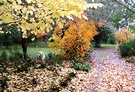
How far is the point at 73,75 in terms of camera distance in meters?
9.05

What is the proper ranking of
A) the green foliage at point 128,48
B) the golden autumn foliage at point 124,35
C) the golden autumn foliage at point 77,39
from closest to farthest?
1. the golden autumn foliage at point 77,39
2. the green foliage at point 128,48
3. the golden autumn foliage at point 124,35

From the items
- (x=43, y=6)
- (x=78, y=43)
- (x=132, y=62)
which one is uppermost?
(x=43, y=6)

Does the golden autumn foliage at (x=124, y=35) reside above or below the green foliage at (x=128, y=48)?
above

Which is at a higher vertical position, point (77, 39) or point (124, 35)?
point (77, 39)

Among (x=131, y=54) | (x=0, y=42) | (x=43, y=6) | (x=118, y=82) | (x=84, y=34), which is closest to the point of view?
(x=43, y=6)

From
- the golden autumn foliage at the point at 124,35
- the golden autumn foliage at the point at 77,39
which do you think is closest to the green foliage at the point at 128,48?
the golden autumn foliage at the point at 77,39

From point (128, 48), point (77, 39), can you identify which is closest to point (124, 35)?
point (128, 48)

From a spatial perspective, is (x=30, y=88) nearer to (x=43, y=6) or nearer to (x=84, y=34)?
(x=43, y=6)

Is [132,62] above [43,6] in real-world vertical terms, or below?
below

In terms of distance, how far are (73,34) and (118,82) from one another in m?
6.88

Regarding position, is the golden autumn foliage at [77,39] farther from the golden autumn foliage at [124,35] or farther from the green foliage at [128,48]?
the golden autumn foliage at [124,35]

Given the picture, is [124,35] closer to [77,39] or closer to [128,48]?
[128,48]

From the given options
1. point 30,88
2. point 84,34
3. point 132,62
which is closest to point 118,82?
point 30,88

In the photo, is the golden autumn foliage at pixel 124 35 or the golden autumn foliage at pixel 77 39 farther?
the golden autumn foliage at pixel 124 35
